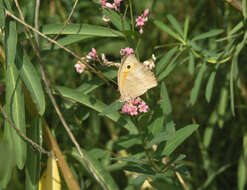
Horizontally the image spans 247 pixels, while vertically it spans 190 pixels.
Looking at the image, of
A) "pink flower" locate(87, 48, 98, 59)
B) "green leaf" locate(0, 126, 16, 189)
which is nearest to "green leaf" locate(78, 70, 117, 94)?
"pink flower" locate(87, 48, 98, 59)

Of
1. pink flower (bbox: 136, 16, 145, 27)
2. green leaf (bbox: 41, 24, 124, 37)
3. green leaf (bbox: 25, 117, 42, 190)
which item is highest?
green leaf (bbox: 41, 24, 124, 37)

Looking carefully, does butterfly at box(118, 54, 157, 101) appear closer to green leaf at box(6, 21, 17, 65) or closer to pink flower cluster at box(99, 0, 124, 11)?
pink flower cluster at box(99, 0, 124, 11)

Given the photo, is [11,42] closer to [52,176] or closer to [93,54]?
[93,54]

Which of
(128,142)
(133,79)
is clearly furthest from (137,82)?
(128,142)

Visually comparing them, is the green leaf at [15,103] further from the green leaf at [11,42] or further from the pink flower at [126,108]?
the pink flower at [126,108]

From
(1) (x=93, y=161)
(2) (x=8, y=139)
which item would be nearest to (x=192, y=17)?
(1) (x=93, y=161)

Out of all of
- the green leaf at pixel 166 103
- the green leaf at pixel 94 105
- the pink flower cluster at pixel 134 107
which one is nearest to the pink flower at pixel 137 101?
the pink flower cluster at pixel 134 107
